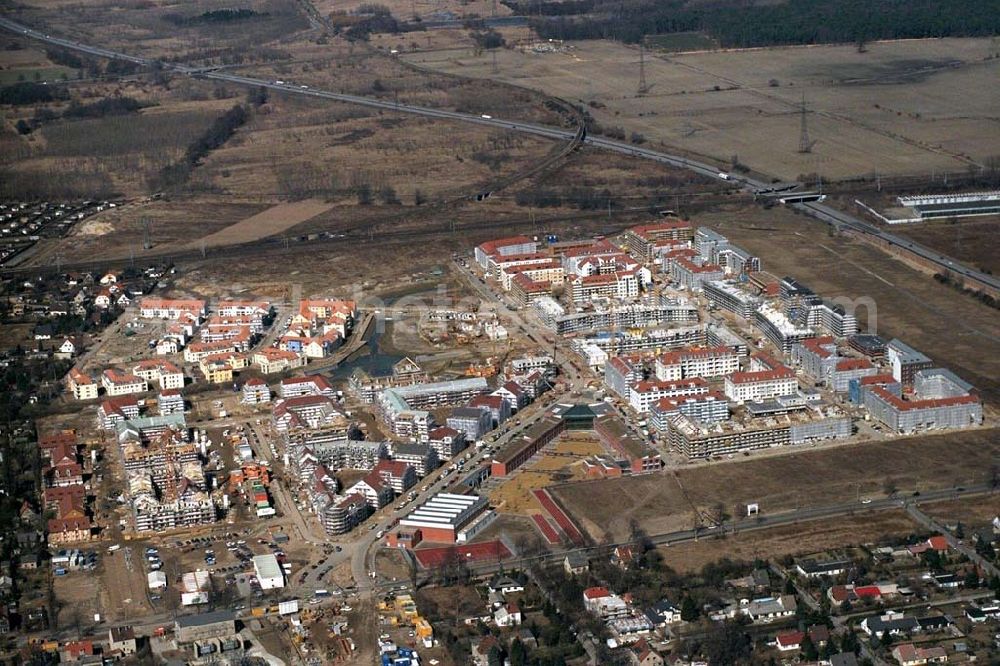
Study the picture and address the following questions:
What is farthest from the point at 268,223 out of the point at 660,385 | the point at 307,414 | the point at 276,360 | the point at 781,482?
the point at 781,482

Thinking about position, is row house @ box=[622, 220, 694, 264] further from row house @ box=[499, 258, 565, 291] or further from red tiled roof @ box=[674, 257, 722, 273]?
row house @ box=[499, 258, 565, 291]

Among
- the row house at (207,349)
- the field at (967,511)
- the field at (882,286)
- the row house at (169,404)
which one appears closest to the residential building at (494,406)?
the row house at (169,404)

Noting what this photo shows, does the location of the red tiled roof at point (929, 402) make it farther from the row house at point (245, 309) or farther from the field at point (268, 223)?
the field at point (268, 223)

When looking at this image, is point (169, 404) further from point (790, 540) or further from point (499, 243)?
point (790, 540)

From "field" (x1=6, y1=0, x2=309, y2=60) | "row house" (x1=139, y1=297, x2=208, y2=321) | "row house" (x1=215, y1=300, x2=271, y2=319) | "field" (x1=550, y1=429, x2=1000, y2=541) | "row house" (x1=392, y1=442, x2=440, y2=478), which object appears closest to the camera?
"field" (x1=550, y1=429, x2=1000, y2=541)

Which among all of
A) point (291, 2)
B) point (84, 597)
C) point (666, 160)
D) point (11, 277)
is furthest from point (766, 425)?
point (291, 2)

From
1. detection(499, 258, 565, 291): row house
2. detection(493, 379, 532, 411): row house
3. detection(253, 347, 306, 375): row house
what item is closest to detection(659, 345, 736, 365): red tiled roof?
detection(493, 379, 532, 411): row house

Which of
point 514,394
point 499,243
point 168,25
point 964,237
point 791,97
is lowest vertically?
point 964,237
